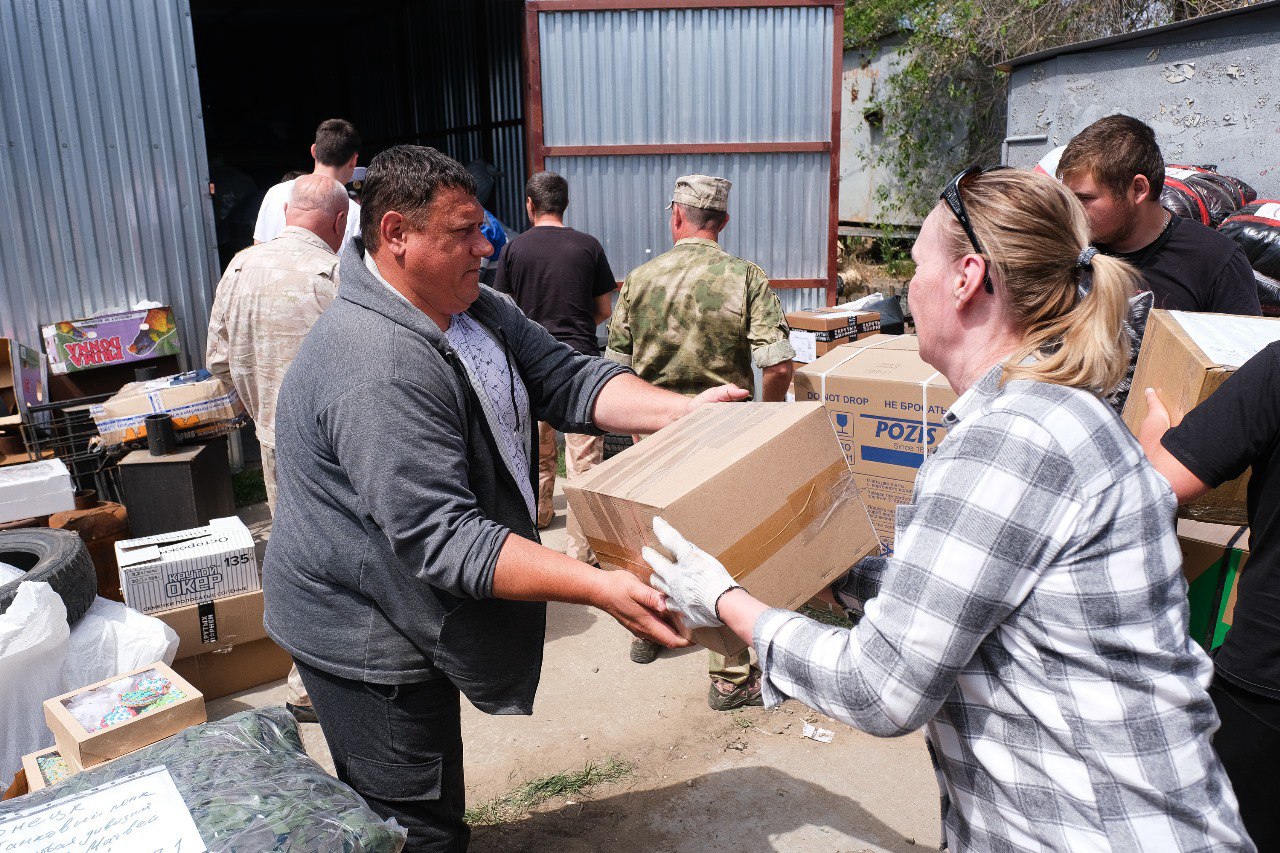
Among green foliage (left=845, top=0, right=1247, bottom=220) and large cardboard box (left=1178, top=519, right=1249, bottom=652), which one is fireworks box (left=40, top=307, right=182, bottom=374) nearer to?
large cardboard box (left=1178, top=519, right=1249, bottom=652)

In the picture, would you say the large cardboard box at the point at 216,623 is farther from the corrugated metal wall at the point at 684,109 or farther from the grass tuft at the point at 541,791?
the corrugated metal wall at the point at 684,109

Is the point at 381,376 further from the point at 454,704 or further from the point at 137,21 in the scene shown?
the point at 137,21

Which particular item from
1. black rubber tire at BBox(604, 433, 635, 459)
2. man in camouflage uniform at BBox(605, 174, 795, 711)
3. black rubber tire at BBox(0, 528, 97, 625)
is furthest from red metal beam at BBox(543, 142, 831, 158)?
black rubber tire at BBox(0, 528, 97, 625)

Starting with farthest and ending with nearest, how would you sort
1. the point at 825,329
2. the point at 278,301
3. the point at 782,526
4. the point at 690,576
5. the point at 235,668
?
the point at 825,329 → the point at 235,668 → the point at 278,301 → the point at 782,526 → the point at 690,576

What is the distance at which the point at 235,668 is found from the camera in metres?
Result: 3.87

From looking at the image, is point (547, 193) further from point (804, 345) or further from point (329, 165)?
point (804, 345)

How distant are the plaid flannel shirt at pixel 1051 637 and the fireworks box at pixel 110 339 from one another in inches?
212

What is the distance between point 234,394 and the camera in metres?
5.25

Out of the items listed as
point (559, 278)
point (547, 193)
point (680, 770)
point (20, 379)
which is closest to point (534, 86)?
point (547, 193)

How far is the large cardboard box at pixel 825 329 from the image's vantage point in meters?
4.39

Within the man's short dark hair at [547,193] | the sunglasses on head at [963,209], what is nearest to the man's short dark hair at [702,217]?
the man's short dark hair at [547,193]

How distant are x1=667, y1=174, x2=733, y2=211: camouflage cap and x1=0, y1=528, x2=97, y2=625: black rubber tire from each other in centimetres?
277

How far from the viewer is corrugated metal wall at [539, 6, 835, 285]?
21.7 feet

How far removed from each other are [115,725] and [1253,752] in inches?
108
